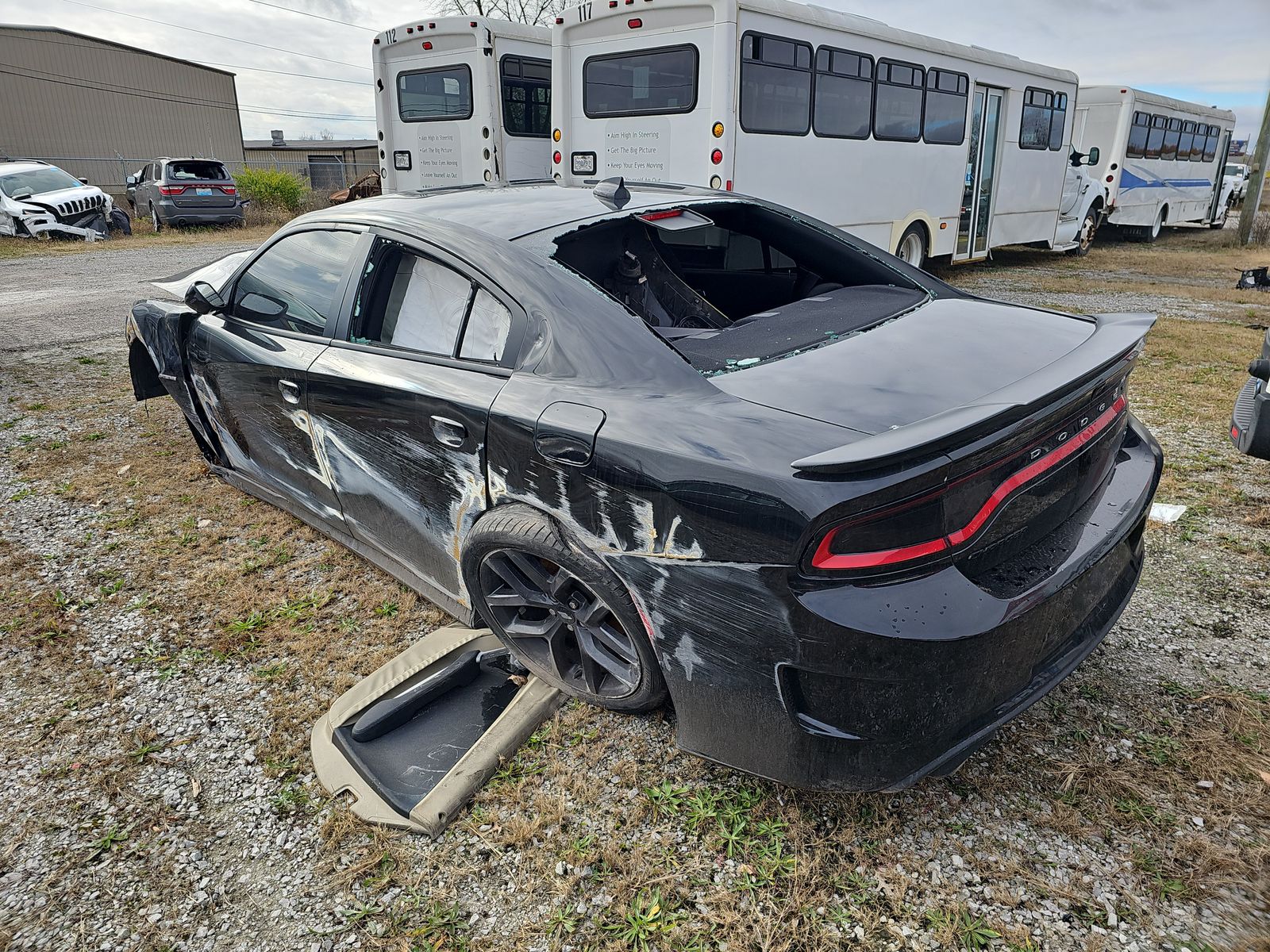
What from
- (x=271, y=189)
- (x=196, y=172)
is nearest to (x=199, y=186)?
(x=196, y=172)

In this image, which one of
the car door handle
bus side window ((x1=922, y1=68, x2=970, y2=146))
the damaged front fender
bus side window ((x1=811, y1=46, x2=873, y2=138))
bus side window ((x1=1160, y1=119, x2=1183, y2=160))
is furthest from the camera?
bus side window ((x1=1160, y1=119, x2=1183, y2=160))

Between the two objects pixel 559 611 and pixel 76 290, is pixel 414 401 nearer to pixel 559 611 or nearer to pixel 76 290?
pixel 559 611

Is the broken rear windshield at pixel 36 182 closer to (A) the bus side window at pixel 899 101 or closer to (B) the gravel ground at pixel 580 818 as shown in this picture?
(A) the bus side window at pixel 899 101

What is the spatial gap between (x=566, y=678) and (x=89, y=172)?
33115 mm

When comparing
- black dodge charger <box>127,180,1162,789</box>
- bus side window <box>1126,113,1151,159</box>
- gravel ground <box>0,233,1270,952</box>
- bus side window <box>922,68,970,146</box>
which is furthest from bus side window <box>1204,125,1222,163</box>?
→ black dodge charger <box>127,180,1162,789</box>

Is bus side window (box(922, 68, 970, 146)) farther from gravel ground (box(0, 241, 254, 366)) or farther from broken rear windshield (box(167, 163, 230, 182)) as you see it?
broken rear windshield (box(167, 163, 230, 182))

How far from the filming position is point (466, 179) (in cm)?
1117

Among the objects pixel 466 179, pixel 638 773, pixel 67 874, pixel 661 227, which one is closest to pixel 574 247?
pixel 661 227

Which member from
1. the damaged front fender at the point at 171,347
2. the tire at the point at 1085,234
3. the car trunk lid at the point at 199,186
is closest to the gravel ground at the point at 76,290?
the car trunk lid at the point at 199,186

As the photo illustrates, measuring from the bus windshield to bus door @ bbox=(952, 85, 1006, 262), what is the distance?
5446mm

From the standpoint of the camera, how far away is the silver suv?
1869 centimetres

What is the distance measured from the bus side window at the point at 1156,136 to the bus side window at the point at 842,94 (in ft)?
43.1

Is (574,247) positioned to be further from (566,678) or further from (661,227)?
(566,678)

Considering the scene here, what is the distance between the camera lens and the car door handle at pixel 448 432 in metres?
2.42
